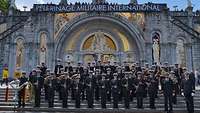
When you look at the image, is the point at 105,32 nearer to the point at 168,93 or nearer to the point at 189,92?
the point at 168,93

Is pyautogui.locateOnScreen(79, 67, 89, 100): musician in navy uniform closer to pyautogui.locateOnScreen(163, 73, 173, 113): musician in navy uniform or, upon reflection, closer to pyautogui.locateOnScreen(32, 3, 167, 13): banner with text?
pyautogui.locateOnScreen(163, 73, 173, 113): musician in navy uniform

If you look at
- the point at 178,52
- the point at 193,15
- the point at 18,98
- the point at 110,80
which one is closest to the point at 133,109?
the point at 110,80

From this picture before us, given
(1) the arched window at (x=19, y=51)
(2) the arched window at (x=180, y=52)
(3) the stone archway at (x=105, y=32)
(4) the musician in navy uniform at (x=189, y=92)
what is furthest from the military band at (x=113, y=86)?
(1) the arched window at (x=19, y=51)

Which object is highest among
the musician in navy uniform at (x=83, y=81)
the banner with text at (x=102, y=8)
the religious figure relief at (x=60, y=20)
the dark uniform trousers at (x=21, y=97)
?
the banner with text at (x=102, y=8)

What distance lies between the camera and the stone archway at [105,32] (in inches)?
1028

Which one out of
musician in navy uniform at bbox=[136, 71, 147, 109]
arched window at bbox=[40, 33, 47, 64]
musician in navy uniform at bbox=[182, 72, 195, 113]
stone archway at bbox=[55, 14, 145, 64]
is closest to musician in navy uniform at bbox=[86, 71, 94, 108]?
musician in navy uniform at bbox=[136, 71, 147, 109]

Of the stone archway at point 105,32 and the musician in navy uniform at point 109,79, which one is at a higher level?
the stone archway at point 105,32

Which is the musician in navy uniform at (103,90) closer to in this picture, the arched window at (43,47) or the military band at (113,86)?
the military band at (113,86)

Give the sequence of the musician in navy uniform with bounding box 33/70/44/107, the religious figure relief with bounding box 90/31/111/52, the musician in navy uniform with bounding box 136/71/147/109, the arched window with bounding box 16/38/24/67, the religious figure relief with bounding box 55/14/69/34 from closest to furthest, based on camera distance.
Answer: the musician in navy uniform with bounding box 136/71/147/109 < the musician in navy uniform with bounding box 33/70/44/107 < the religious figure relief with bounding box 55/14/69/34 < the arched window with bounding box 16/38/24/67 < the religious figure relief with bounding box 90/31/111/52

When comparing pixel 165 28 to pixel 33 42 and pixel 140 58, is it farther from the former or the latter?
pixel 33 42

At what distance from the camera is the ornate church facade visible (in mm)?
25766

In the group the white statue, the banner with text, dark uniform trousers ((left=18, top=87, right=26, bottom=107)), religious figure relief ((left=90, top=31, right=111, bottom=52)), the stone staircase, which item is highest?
the banner with text

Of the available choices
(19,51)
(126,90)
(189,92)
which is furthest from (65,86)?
(19,51)

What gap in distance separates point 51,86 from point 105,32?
1296 cm
